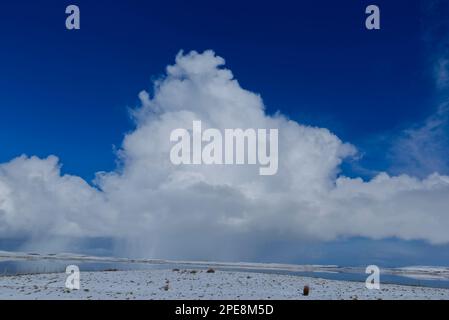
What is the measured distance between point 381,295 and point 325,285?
8042 mm

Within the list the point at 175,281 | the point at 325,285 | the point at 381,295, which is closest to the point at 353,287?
the point at 325,285

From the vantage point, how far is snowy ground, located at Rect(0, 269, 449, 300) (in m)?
37.2

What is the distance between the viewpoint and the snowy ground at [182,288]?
3716 centimetres

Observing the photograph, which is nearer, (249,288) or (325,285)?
(249,288)

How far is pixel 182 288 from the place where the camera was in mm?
42781

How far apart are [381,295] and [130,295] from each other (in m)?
24.0
